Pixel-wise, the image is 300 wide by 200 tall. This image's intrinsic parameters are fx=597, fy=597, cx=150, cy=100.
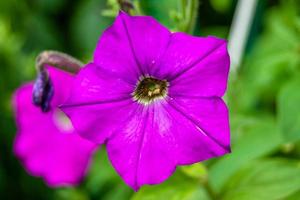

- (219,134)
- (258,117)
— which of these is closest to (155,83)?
(219,134)

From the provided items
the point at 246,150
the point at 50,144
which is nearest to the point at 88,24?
the point at 50,144

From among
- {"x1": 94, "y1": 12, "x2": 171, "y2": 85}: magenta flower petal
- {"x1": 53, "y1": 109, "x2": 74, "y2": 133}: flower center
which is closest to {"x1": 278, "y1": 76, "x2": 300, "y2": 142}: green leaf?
{"x1": 94, "y1": 12, "x2": 171, "y2": 85}: magenta flower petal

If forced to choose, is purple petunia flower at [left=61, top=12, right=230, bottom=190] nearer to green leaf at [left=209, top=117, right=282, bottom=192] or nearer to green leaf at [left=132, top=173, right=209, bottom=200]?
green leaf at [left=132, top=173, right=209, bottom=200]

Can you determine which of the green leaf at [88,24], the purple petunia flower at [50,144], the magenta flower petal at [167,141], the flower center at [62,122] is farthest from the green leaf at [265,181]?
the green leaf at [88,24]

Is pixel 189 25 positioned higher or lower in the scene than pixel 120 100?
higher

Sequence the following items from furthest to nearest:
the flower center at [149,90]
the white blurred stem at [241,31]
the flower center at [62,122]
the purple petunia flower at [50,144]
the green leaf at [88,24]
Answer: the green leaf at [88,24] < the flower center at [62,122] < the purple petunia flower at [50,144] < the white blurred stem at [241,31] < the flower center at [149,90]

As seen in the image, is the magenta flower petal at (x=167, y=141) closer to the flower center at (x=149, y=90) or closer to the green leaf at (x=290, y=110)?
Answer: the flower center at (x=149, y=90)

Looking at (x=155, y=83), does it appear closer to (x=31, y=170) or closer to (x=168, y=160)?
(x=168, y=160)
